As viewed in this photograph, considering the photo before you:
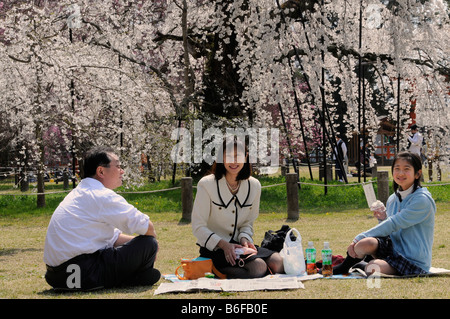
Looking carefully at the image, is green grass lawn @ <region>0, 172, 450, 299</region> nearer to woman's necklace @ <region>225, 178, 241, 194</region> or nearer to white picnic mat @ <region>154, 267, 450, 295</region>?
white picnic mat @ <region>154, 267, 450, 295</region>

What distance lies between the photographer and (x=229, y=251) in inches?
190

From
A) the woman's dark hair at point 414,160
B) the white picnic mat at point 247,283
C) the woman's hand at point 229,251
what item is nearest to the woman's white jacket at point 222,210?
the woman's hand at point 229,251

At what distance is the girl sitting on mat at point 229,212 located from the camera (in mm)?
4918

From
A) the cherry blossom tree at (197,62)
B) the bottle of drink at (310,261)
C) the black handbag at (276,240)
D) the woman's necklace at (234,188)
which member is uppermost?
the cherry blossom tree at (197,62)

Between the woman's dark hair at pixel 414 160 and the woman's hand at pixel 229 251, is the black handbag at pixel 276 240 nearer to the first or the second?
the woman's hand at pixel 229 251

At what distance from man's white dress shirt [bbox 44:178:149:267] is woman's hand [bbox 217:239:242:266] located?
2.66ft

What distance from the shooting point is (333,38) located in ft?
47.5

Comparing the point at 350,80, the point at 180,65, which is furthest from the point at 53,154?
the point at 350,80

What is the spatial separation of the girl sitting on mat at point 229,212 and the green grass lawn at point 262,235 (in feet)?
2.20

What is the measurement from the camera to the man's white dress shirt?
4.24 meters

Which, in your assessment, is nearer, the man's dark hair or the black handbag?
the man's dark hair

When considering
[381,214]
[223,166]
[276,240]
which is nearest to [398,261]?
[381,214]

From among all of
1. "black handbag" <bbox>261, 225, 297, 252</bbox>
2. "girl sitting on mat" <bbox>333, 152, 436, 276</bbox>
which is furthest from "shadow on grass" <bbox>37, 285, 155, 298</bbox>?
"girl sitting on mat" <bbox>333, 152, 436, 276</bbox>

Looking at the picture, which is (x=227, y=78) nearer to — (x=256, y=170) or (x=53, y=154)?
(x=256, y=170)
